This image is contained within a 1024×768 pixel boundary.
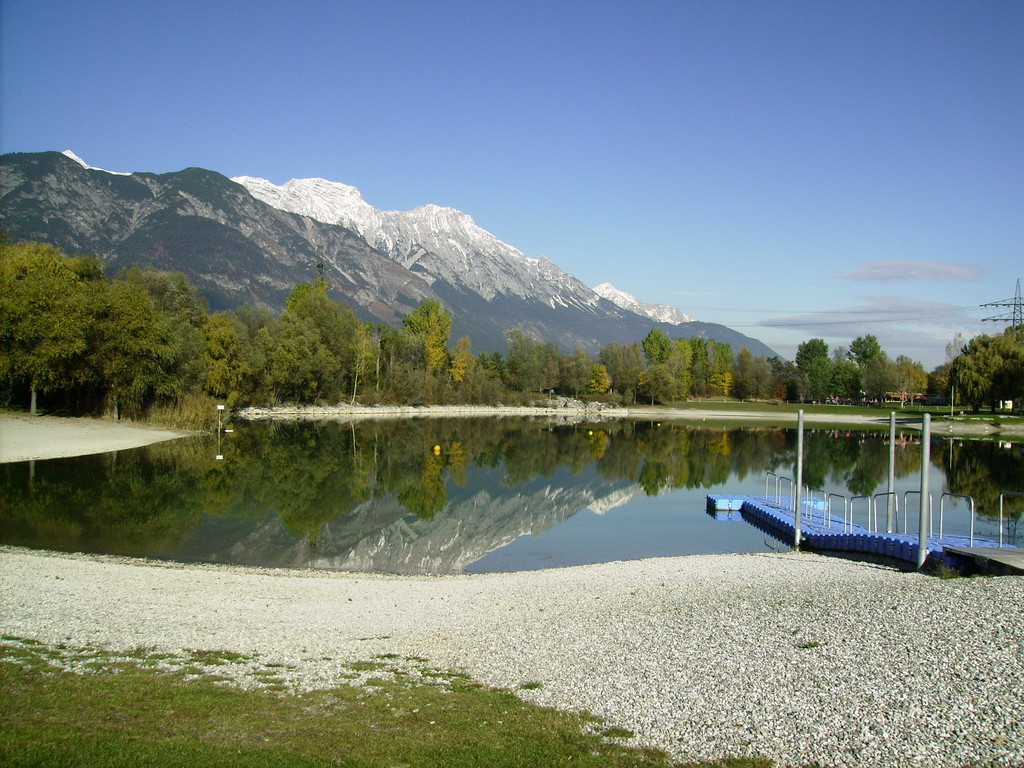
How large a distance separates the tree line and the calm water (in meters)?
8.02

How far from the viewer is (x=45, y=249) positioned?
57.9m

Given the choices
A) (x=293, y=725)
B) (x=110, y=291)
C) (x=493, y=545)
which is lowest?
(x=493, y=545)

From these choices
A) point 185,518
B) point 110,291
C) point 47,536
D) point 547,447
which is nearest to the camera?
point 47,536

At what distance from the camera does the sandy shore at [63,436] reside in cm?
4178

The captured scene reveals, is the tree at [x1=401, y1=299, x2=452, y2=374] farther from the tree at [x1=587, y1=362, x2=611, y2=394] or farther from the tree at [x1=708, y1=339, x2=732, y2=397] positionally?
the tree at [x1=708, y1=339, x2=732, y2=397]

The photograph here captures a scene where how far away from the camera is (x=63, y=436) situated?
46.8 m

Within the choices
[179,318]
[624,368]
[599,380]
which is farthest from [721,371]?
[179,318]

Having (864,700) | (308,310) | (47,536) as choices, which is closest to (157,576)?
Result: (47,536)

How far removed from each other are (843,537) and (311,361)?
249 ft

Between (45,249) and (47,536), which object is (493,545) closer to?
(47,536)

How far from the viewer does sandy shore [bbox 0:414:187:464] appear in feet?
137

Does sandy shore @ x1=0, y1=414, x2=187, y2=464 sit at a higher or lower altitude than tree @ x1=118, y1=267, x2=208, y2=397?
lower

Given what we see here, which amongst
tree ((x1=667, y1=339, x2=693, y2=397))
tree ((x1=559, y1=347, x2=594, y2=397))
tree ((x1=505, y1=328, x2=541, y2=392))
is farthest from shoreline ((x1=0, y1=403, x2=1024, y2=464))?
tree ((x1=667, y1=339, x2=693, y2=397))

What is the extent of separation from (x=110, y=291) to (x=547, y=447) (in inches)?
1390
